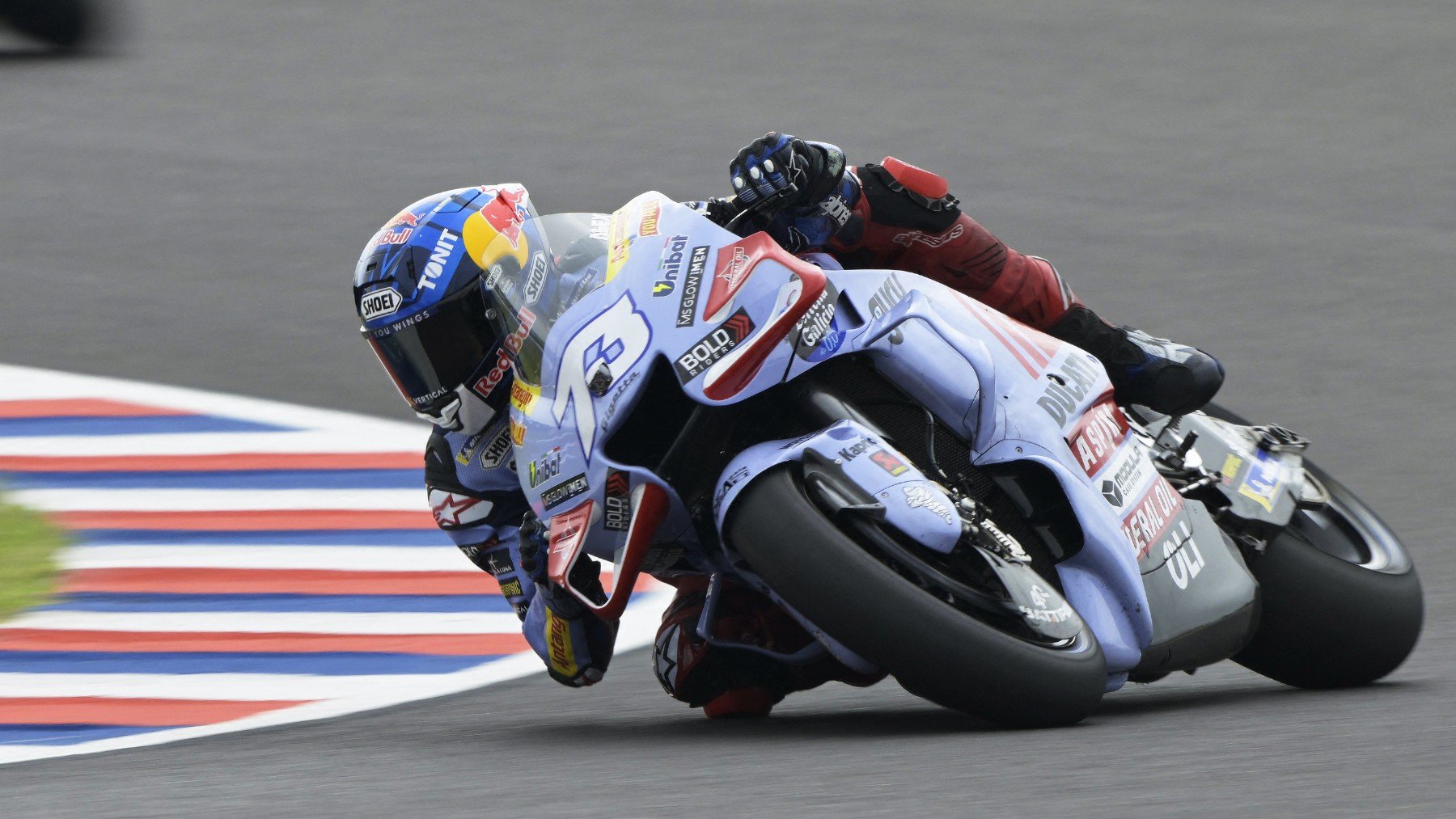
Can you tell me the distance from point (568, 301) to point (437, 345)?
0.29 m

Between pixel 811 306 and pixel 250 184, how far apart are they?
21.1ft

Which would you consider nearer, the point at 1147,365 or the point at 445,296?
the point at 445,296

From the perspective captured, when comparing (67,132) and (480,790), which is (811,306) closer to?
(480,790)

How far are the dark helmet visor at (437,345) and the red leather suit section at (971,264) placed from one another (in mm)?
Result: 820

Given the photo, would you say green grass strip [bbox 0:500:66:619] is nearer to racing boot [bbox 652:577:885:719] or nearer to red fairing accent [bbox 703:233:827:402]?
racing boot [bbox 652:577:885:719]

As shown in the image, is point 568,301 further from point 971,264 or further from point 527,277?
point 971,264

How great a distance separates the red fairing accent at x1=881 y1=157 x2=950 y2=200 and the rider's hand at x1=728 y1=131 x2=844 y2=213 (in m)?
0.31

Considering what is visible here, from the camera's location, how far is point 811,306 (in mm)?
4078

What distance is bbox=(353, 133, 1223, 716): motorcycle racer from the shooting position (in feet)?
13.9

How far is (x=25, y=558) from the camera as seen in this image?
6.18m

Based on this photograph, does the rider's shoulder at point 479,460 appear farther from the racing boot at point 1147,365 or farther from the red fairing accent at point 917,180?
the racing boot at point 1147,365

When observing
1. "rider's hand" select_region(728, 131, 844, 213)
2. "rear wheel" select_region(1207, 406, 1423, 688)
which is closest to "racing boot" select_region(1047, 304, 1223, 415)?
"rear wheel" select_region(1207, 406, 1423, 688)

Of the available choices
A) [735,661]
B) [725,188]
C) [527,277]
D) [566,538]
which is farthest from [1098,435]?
[725,188]

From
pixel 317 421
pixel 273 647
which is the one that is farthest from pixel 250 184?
pixel 273 647
